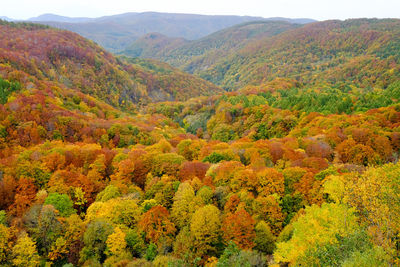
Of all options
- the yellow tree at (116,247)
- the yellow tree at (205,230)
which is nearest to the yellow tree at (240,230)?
the yellow tree at (205,230)

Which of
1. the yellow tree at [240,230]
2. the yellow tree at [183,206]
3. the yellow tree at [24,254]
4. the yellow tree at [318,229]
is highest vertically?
the yellow tree at [318,229]

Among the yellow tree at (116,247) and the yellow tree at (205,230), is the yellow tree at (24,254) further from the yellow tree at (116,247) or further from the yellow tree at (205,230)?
the yellow tree at (205,230)

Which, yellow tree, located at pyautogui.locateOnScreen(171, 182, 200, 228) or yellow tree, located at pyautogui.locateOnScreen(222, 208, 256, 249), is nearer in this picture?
yellow tree, located at pyautogui.locateOnScreen(222, 208, 256, 249)

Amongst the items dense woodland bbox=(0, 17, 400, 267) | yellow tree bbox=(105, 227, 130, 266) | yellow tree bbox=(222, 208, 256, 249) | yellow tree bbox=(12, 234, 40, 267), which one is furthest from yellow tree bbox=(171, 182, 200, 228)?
yellow tree bbox=(12, 234, 40, 267)

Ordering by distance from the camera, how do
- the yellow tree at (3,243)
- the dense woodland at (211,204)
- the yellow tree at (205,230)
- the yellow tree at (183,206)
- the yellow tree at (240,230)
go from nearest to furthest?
1. the dense woodland at (211,204)
2. the yellow tree at (240,230)
3. the yellow tree at (205,230)
4. the yellow tree at (3,243)
5. the yellow tree at (183,206)

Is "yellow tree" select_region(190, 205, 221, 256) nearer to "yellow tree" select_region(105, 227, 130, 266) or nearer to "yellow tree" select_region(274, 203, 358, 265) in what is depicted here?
"yellow tree" select_region(105, 227, 130, 266)

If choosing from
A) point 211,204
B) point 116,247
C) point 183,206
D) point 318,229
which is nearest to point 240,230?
point 211,204

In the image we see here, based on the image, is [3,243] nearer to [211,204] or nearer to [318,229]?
[211,204]

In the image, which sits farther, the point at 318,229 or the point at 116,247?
the point at 116,247

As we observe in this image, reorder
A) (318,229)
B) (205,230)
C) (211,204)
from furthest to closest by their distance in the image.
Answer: (211,204), (205,230), (318,229)

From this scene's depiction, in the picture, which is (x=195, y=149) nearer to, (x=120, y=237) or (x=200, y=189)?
(x=200, y=189)

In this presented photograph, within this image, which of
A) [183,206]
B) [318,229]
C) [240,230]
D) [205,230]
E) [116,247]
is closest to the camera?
[318,229]

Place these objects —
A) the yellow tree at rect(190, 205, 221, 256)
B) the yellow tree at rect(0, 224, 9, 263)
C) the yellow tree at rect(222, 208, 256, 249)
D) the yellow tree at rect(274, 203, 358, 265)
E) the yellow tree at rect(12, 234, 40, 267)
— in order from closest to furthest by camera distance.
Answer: the yellow tree at rect(274, 203, 358, 265) < the yellow tree at rect(222, 208, 256, 249) < the yellow tree at rect(12, 234, 40, 267) < the yellow tree at rect(190, 205, 221, 256) < the yellow tree at rect(0, 224, 9, 263)

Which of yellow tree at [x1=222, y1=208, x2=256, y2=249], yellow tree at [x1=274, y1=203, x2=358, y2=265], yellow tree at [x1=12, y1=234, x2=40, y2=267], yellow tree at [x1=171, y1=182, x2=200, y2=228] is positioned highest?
yellow tree at [x1=274, y1=203, x2=358, y2=265]
